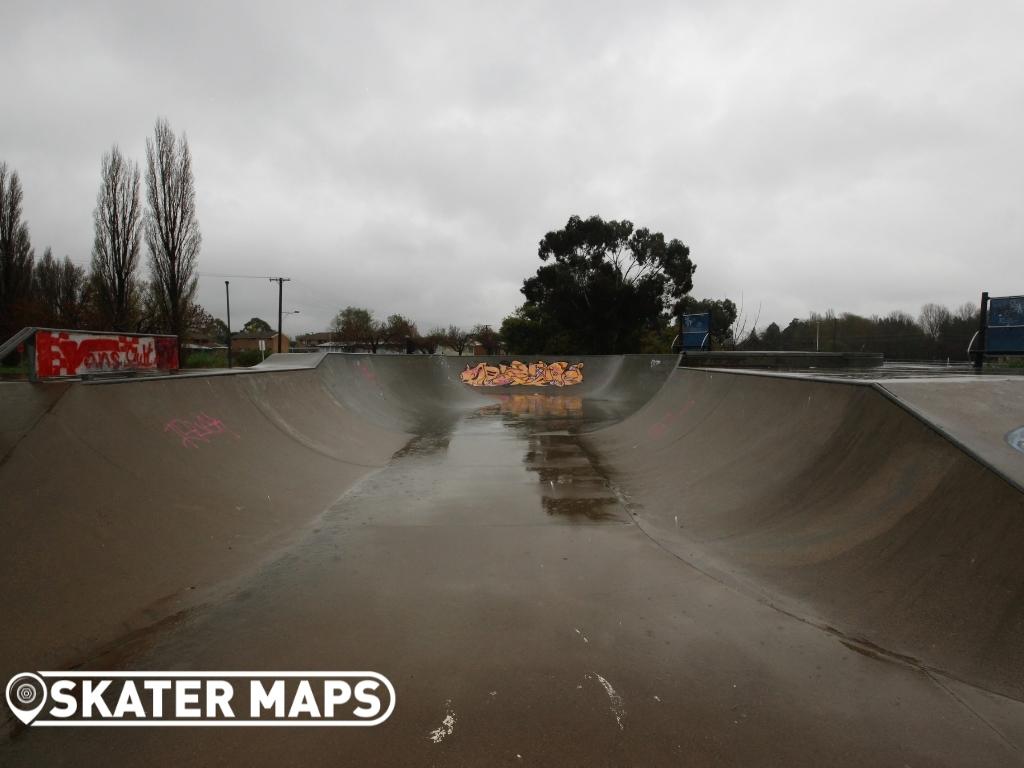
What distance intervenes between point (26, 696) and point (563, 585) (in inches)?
127

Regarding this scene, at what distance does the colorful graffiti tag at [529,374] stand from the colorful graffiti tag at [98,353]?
62.5 ft

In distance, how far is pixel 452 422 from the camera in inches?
559

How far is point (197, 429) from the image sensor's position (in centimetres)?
588

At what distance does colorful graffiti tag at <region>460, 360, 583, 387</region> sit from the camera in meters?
26.2

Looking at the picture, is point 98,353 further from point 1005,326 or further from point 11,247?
point 11,247

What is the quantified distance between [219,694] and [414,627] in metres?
1.12

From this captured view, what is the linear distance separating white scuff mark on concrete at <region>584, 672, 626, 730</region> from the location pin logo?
2813mm

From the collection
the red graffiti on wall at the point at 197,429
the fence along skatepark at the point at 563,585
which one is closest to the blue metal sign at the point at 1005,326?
the fence along skatepark at the point at 563,585

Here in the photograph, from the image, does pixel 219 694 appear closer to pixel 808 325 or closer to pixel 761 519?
pixel 761 519

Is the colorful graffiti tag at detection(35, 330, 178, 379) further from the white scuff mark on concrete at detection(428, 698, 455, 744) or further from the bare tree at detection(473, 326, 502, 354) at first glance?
the bare tree at detection(473, 326, 502, 354)

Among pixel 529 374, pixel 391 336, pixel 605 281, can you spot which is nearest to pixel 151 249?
pixel 529 374

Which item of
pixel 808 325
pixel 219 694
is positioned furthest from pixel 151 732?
pixel 808 325

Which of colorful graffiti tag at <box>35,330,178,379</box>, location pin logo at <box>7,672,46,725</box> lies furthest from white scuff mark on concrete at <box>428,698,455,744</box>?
colorful graffiti tag at <box>35,330,178,379</box>

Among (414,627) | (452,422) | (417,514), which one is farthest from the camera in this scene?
(452,422)
